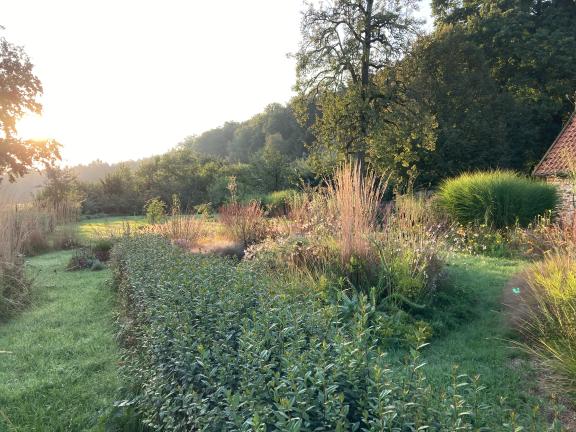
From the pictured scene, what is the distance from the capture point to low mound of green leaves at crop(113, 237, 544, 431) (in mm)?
1688

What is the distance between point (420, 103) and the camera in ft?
56.9

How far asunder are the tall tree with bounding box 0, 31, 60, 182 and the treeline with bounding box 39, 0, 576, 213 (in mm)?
8324

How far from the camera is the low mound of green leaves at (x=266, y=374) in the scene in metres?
1.69

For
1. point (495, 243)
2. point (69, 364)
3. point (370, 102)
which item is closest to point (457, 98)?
point (370, 102)

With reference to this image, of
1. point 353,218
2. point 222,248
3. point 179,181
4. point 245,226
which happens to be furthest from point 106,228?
point 179,181

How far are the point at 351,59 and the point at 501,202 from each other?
895cm

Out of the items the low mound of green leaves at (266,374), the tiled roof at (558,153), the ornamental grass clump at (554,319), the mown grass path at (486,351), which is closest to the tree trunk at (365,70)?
the tiled roof at (558,153)

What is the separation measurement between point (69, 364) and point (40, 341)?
943mm

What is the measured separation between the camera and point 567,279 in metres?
3.75

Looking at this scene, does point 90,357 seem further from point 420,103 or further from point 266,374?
point 420,103

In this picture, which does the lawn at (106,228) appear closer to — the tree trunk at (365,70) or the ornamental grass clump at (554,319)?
the tree trunk at (365,70)

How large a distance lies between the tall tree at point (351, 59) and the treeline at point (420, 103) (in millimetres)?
41

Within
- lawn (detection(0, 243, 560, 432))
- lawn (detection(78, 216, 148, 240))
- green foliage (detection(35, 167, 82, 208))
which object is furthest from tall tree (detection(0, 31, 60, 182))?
lawn (detection(0, 243, 560, 432))

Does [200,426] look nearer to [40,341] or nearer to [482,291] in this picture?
[40,341]
